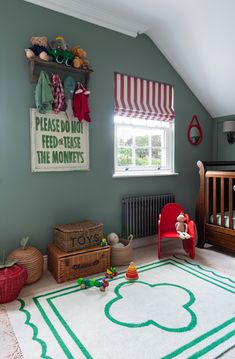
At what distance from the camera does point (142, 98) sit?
3021 millimetres

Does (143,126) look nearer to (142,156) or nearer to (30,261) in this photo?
(142,156)

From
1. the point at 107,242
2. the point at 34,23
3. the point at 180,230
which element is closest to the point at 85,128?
the point at 34,23

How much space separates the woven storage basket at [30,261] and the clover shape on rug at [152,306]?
0.71m

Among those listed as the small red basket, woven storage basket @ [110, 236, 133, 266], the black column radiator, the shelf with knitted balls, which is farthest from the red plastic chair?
the small red basket

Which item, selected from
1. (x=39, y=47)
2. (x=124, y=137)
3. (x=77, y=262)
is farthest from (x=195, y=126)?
(x=77, y=262)

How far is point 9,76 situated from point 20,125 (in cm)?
44

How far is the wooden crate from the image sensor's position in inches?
84.9

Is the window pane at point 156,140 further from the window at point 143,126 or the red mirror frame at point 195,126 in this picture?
the red mirror frame at point 195,126

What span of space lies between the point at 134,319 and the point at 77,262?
777 mm

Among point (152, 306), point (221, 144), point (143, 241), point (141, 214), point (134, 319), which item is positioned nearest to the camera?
point (134, 319)

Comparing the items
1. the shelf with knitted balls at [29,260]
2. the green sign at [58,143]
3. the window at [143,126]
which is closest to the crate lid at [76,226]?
the shelf with knitted balls at [29,260]

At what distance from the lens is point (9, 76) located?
86.8 inches

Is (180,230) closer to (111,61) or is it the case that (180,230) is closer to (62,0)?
(111,61)

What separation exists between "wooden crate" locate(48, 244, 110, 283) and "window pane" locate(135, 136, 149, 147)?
1392 millimetres
